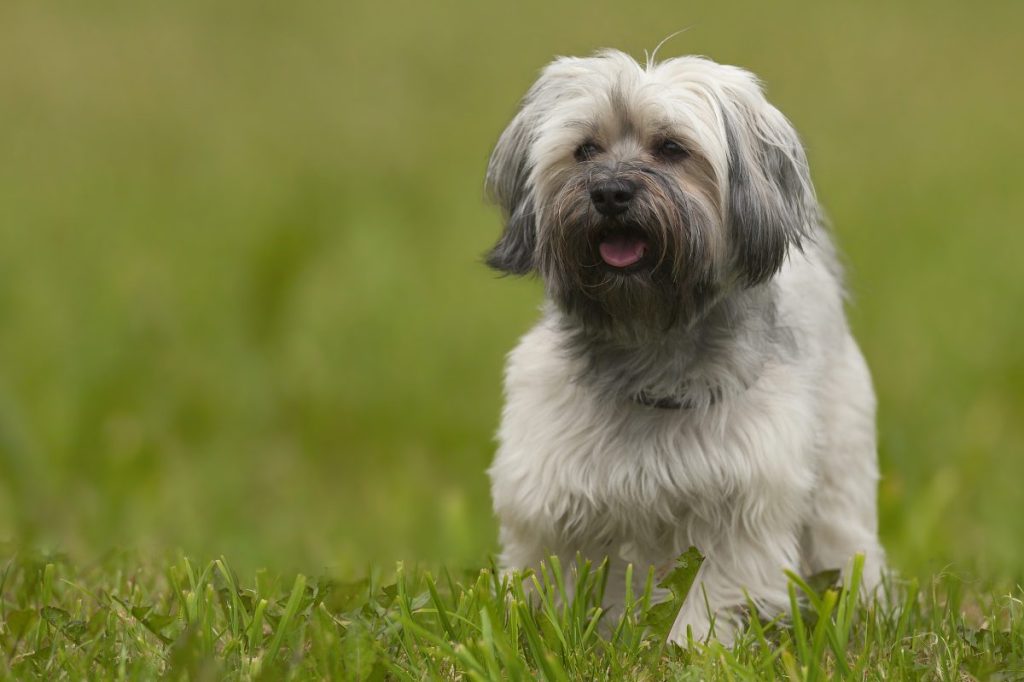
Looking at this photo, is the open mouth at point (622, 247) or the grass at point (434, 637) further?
the open mouth at point (622, 247)

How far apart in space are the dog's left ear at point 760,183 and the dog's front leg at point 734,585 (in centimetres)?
74

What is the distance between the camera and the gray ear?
4684 millimetres

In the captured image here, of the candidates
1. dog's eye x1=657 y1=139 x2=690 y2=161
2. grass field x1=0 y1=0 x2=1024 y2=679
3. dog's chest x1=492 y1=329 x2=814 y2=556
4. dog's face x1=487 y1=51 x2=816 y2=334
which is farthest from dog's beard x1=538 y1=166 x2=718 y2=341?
grass field x1=0 y1=0 x2=1024 y2=679

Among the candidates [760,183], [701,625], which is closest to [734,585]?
[701,625]

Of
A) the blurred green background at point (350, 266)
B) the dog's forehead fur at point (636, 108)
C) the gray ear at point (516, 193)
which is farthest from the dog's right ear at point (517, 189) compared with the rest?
the blurred green background at point (350, 266)

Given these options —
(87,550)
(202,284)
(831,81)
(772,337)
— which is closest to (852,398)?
(772,337)

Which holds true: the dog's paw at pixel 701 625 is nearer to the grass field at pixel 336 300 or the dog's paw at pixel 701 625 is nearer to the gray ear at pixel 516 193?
the grass field at pixel 336 300

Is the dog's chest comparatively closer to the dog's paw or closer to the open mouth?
the dog's paw

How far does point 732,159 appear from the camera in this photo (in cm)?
448

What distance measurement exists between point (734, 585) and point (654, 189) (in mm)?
1138

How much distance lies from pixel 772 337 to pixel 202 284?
20.0 feet

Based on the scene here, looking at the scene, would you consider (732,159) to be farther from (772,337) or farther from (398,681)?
(398,681)

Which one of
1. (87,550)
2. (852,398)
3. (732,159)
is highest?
(732,159)

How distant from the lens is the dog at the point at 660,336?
437cm
